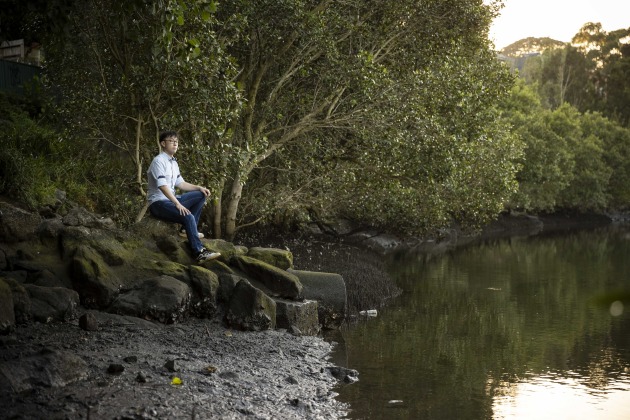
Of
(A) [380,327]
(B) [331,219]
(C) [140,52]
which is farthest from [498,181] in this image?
(C) [140,52]

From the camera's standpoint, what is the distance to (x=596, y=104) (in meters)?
99.1

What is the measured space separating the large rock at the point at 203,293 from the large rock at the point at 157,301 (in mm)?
396

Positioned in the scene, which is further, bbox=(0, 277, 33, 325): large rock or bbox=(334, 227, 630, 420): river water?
bbox=(334, 227, 630, 420): river water

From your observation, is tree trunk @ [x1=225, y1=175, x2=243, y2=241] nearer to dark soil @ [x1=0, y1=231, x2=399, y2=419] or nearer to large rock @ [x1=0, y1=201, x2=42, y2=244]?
dark soil @ [x1=0, y1=231, x2=399, y2=419]

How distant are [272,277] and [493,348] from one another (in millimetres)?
4928

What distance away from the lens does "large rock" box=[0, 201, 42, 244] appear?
1403cm

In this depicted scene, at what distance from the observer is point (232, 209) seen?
25094mm

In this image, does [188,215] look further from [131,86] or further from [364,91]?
[364,91]

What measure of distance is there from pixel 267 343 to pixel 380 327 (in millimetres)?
5052

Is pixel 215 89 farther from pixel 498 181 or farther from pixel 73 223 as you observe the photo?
pixel 498 181

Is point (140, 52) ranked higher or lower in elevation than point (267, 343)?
higher

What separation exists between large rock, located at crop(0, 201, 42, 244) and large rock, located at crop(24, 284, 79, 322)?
1.84 m

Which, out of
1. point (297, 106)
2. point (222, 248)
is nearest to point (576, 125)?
point (297, 106)

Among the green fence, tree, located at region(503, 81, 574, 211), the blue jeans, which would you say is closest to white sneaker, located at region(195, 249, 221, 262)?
the blue jeans
